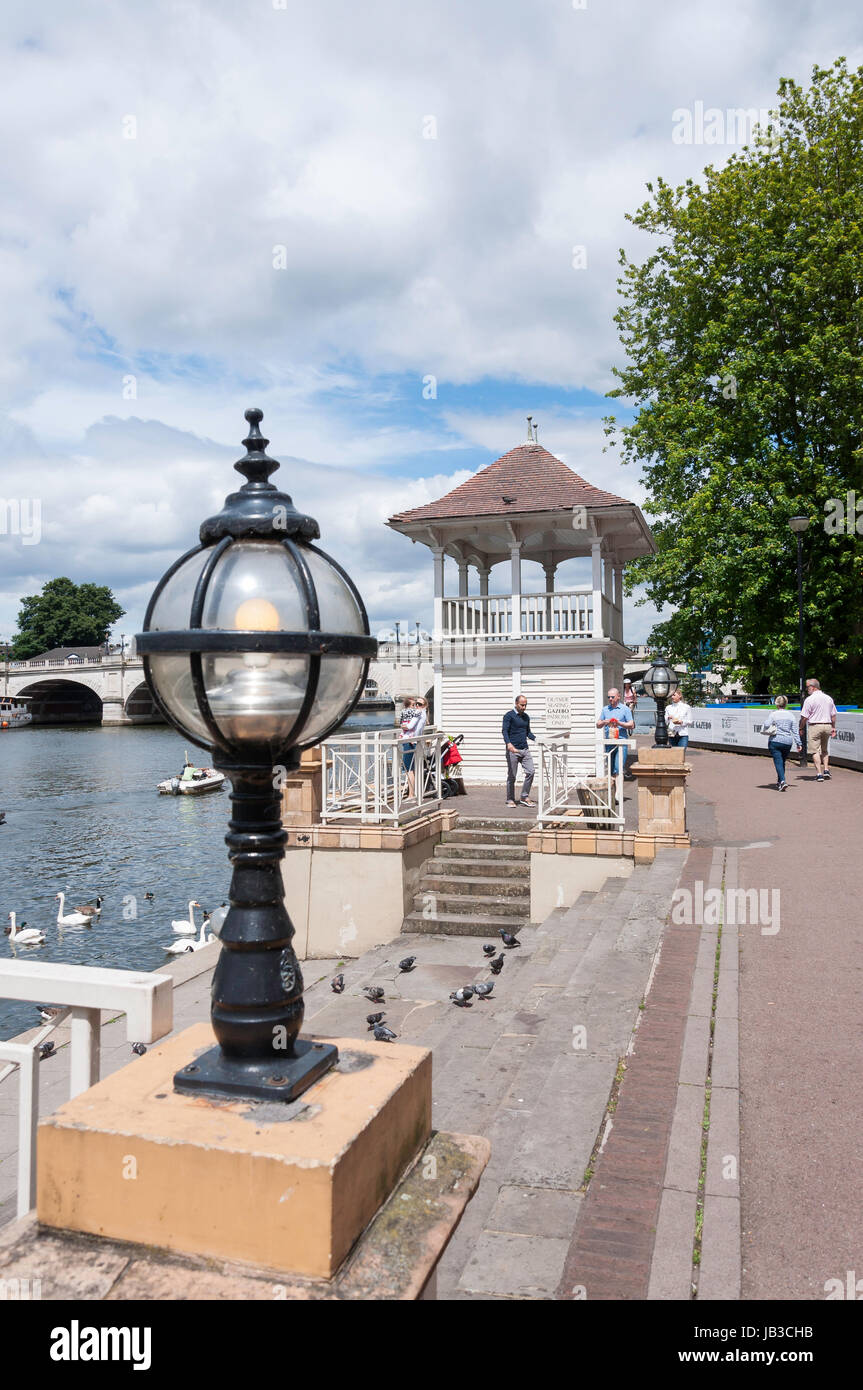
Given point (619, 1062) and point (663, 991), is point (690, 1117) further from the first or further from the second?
point (663, 991)

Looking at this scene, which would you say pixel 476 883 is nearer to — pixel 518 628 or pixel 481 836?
pixel 481 836

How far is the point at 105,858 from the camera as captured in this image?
26.6 meters

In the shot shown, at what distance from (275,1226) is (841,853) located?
1048cm

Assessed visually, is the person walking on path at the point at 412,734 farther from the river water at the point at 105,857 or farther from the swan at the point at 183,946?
the swan at the point at 183,946

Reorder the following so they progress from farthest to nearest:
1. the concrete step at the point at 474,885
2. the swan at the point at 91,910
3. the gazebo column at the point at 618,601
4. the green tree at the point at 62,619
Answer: the green tree at the point at 62,619
the gazebo column at the point at 618,601
the swan at the point at 91,910
the concrete step at the point at 474,885

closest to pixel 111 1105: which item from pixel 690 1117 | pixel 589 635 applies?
pixel 690 1117

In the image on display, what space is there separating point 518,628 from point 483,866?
299 inches

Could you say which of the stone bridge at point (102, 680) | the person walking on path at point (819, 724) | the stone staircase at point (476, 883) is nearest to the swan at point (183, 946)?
the stone staircase at point (476, 883)

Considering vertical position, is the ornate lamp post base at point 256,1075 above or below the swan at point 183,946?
above

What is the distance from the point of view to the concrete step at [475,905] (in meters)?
12.3

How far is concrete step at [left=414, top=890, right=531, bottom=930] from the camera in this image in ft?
40.4

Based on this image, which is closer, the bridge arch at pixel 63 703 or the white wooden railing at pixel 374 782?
the white wooden railing at pixel 374 782

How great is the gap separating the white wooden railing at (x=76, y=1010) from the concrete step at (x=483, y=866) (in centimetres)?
1061

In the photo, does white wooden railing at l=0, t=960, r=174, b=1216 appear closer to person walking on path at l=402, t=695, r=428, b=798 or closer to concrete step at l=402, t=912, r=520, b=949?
concrete step at l=402, t=912, r=520, b=949
